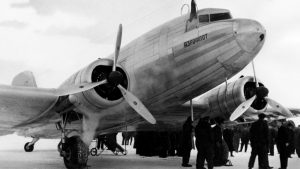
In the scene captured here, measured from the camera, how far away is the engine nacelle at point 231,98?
35.9ft

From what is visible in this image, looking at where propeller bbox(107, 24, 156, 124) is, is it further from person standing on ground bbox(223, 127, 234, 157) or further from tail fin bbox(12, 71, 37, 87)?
person standing on ground bbox(223, 127, 234, 157)

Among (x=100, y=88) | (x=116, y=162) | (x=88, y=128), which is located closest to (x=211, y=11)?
(x=100, y=88)

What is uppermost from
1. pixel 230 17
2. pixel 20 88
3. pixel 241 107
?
pixel 230 17

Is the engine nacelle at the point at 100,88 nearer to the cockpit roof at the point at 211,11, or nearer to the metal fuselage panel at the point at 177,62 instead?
the metal fuselage panel at the point at 177,62

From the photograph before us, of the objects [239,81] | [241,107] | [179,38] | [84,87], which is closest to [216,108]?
[239,81]

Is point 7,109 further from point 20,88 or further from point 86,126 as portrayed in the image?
point 86,126

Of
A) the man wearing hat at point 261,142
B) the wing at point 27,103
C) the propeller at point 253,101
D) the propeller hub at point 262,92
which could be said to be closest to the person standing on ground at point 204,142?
the man wearing hat at point 261,142

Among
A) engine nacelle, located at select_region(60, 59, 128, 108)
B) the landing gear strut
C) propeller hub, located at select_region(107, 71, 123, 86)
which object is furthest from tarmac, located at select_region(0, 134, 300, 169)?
propeller hub, located at select_region(107, 71, 123, 86)

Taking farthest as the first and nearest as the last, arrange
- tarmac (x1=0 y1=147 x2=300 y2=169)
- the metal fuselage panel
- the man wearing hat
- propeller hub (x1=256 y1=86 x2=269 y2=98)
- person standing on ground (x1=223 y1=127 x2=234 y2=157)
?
person standing on ground (x1=223 y1=127 x2=234 y2=157) < tarmac (x1=0 y1=147 x2=300 y2=169) < propeller hub (x1=256 y1=86 x2=269 y2=98) < the man wearing hat < the metal fuselage panel

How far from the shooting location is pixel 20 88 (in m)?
9.16

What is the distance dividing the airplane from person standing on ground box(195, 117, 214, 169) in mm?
1104

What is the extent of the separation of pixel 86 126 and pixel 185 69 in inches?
122

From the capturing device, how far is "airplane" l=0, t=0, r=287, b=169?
322 inches

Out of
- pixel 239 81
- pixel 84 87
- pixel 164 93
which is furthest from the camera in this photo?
pixel 239 81
